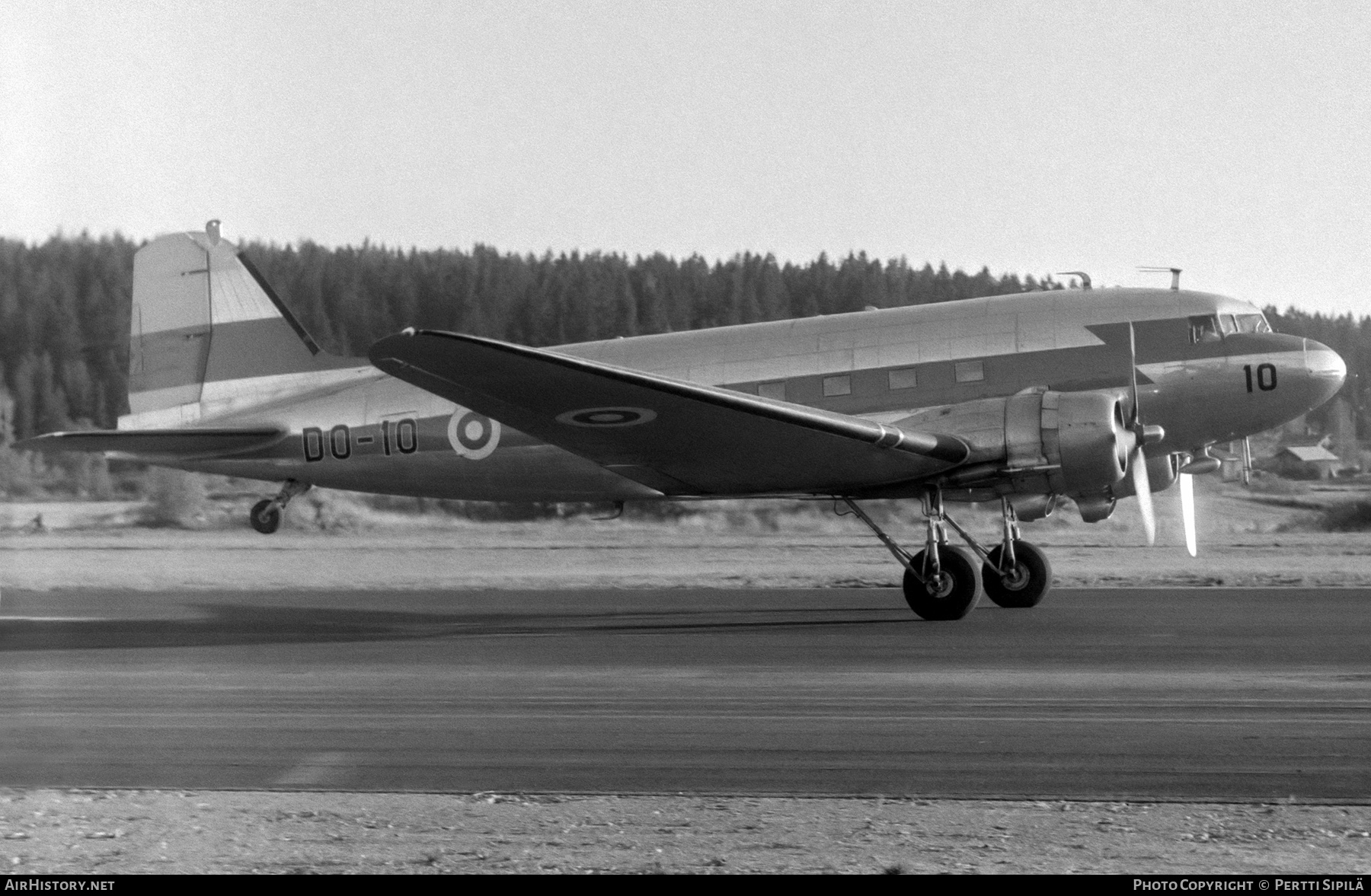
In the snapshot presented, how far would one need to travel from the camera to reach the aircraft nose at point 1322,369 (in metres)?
16.8

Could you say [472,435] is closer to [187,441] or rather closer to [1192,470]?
[187,441]

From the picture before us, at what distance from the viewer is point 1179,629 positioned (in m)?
14.7

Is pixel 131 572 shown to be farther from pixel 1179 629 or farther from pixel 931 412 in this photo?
pixel 1179 629

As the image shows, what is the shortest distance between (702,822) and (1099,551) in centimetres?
2465

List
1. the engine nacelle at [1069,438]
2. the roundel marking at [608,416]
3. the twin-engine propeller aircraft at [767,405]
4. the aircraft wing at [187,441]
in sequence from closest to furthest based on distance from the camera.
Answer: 1. the roundel marking at [608,416]
2. the twin-engine propeller aircraft at [767,405]
3. the engine nacelle at [1069,438]
4. the aircraft wing at [187,441]

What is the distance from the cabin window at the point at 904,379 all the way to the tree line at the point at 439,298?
496cm

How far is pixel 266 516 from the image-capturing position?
19.3 meters

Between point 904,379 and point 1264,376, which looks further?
point 904,379

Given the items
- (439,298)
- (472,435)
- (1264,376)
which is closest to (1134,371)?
(1264,376)

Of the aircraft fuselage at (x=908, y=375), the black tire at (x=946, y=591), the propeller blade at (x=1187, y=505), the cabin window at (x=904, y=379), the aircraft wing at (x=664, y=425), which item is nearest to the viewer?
the aircraft wing at (x=664, y=425)

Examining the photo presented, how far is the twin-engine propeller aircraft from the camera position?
14.9m

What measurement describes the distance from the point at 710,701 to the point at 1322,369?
10.1 metres

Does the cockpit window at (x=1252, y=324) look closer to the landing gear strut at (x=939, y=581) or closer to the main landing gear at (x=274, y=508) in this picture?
the landing gear strut at (x=939, y=581)

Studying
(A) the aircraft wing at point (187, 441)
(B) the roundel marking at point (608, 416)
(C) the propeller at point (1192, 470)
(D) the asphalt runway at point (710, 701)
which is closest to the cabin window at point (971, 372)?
(D) the asphalt runway at point (710, 701)
